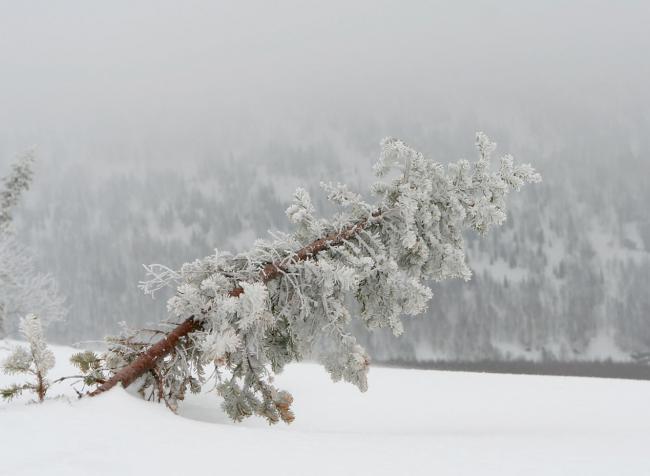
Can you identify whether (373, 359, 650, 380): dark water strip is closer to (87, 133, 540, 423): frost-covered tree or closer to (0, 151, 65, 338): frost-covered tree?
(0, 151, 65, 338): frost-covered tree

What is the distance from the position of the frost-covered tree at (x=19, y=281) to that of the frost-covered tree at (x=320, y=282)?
23.2 meters

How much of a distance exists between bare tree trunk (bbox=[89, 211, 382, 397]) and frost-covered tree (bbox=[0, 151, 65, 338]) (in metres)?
24.5

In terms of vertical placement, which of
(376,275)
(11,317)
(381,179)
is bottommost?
(11,317)

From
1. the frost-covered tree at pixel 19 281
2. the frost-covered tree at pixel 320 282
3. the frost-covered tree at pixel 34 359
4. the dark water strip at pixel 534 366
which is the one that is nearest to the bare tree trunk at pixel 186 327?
the frost-covered tree at pixel 320 282

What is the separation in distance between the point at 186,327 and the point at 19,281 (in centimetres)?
3067

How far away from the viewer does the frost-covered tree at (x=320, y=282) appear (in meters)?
9.03

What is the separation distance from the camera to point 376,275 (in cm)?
1076

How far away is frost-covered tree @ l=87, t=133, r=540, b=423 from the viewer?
9.03 metres

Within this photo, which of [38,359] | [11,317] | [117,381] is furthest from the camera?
[11,317]

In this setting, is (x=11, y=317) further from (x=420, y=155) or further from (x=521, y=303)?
(x=521, y=303)

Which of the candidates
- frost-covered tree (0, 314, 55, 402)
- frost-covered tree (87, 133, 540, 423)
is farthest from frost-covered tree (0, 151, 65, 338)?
frost-covered tree (0, 314, 55, 402)

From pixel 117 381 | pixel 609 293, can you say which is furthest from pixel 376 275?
pixel 609 293

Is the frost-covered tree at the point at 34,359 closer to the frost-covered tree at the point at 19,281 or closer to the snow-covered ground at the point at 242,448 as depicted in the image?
the snow-covered ground at the point at 242,448

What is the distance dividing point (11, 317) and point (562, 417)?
34671 mm
